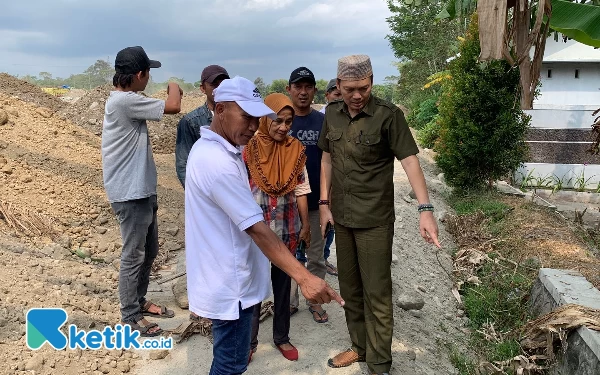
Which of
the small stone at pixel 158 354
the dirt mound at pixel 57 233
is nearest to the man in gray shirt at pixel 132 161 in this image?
the small stone at pixel 158 354

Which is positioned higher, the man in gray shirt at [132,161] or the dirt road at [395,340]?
the man in gray shirt at [132,161]

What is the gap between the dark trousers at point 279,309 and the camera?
10.0ft

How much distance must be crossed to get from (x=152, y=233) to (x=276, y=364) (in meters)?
1.42

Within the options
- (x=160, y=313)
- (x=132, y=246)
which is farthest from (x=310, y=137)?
(x=160, y=313)

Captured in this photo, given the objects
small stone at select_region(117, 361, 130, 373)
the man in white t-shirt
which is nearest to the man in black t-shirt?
small stone at select_region(117, 361, 130, 373)

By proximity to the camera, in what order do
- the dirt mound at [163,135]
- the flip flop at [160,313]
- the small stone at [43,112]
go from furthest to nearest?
the dirt mound at [163,135] < the small stone at [43,112] < the flip flop at [160,313]

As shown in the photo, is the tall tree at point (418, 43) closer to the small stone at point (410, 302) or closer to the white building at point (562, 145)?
the white building at point (562, 145)

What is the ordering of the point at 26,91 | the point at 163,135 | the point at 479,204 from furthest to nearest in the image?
1. the point at 26,91
2. the point at 163,135
3. the point at 479,204

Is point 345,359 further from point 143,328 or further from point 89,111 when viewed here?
point 89,111

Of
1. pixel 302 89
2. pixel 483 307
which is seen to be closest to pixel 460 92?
pixel 483 307

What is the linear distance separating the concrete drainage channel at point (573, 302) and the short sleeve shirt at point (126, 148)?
311cm

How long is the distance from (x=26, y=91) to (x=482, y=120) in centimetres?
1365

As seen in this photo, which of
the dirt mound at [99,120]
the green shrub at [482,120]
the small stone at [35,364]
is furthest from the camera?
the dirt mound at [99,120]

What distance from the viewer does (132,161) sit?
3.36 m
